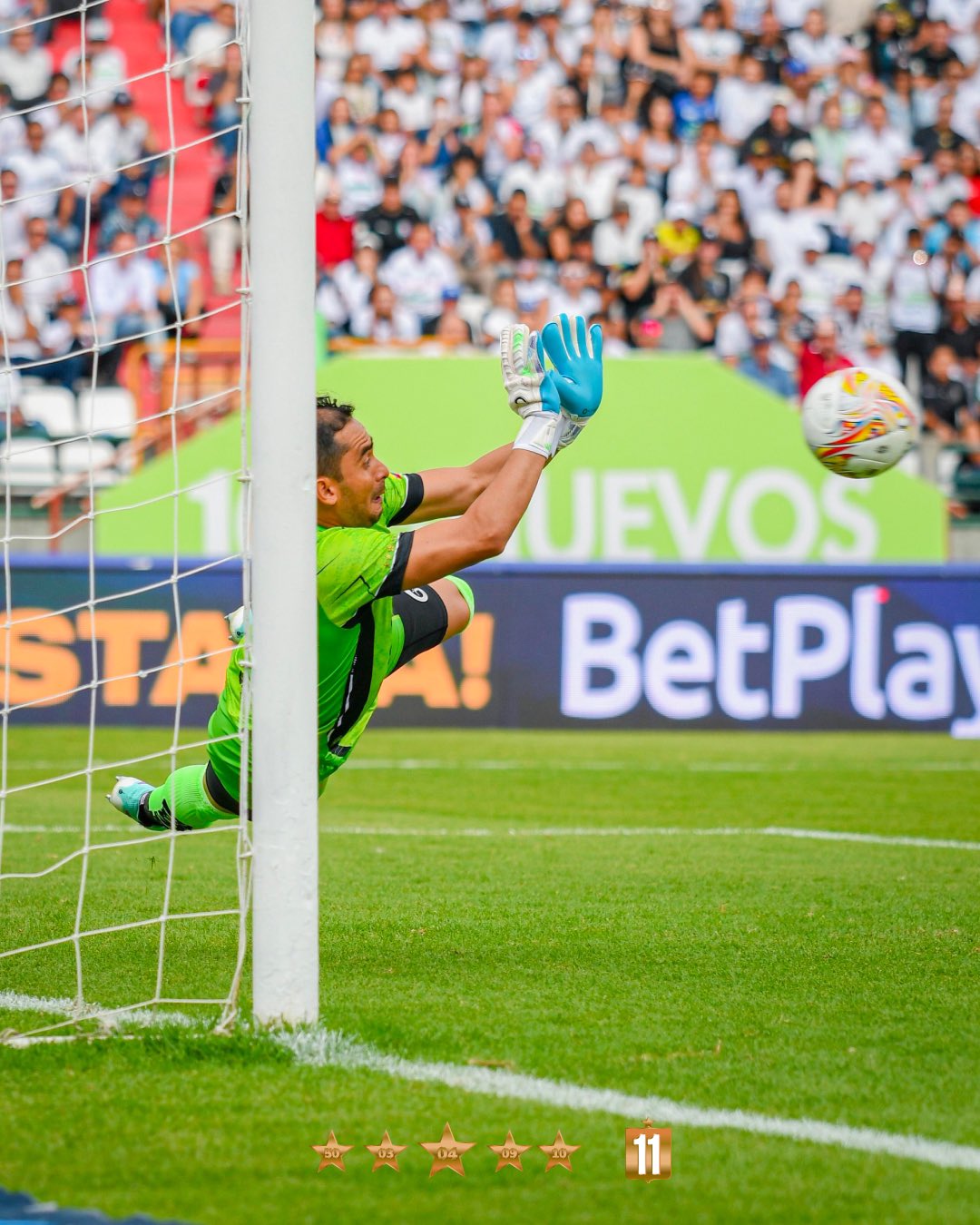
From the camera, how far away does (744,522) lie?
13781 mm

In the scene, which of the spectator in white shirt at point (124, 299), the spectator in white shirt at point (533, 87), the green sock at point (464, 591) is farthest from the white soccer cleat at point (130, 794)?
the spectator in white shirt at point (533, 87)

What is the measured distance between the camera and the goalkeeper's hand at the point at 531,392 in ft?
15.5

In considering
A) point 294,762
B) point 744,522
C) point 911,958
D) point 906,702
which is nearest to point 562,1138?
point 294,762

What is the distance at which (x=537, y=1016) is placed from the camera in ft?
14.2

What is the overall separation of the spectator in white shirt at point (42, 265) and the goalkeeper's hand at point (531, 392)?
11.6 m

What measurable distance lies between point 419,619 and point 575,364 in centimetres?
108

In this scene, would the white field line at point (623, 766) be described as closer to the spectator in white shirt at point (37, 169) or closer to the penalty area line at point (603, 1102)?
the penalty area line at point (603, 1102)

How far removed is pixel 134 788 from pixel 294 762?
1.82m

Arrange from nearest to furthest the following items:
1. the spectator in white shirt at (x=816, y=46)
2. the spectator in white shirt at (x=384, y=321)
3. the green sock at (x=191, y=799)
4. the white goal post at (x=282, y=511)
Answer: the white goal post at (x=282, y=511), the green sock at (x=191, y=799), the spectator in white shirt at (x=384, y=321), the spectator in white shirt at (x=816, y=46)

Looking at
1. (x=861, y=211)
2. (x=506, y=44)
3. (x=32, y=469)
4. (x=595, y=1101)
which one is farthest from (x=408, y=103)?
(x=595, y=1101)

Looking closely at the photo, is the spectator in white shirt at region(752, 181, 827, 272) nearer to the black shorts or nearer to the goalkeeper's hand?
the black shorts

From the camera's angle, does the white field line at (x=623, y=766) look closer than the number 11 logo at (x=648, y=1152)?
No

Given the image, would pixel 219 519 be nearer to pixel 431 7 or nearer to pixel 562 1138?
pixel 431 7

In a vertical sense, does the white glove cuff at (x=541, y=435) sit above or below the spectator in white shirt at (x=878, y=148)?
below
